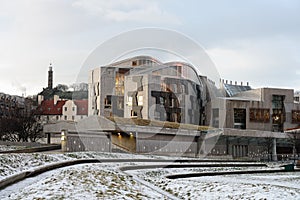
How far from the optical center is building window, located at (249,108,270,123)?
91875 mm

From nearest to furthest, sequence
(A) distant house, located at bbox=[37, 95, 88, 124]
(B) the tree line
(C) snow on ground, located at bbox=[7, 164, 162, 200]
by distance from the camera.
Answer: (C) snow on ground, located at bbox=[7, 164, 162, 200], (B) the tree line, (A) distant house, located at bbox=[37, 95, 88, 124]

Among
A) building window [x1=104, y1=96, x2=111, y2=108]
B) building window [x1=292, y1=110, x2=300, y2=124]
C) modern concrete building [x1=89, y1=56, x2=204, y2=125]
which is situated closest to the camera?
modern concrete building [x1=89, y1=56, x2=204, y2=125]

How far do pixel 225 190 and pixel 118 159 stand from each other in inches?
760

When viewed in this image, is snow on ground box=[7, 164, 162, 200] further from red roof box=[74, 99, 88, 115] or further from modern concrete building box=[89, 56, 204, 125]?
red roof box=[74, 99, 88, 115]

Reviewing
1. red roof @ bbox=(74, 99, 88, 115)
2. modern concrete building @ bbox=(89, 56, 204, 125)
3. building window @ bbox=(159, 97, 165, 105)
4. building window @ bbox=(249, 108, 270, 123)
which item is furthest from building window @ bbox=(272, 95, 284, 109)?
red roof @ bbox=(74, 99, 88, 115)

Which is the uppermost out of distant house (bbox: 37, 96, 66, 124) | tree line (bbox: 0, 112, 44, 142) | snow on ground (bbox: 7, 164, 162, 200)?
distant house (bbox: 37, 96, 66, 124)

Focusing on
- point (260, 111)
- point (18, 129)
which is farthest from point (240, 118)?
point (18, 129)

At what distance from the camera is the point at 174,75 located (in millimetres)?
85750

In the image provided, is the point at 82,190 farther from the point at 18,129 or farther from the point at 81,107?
the point at 81,107

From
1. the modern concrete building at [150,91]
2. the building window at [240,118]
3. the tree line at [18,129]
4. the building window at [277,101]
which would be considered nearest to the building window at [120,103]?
the modern concrete building at [150,91]

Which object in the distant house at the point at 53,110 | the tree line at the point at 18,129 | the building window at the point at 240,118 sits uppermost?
the distant house at the point at 53,110

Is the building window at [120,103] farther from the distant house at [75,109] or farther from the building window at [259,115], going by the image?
the distant house at [75,109]

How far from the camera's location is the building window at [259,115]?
91.9 m

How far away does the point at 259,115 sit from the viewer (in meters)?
92.4
